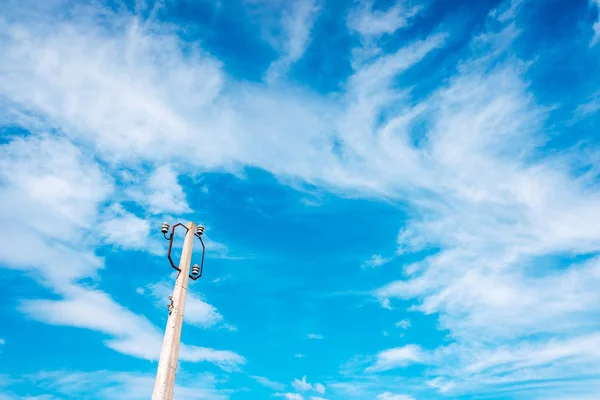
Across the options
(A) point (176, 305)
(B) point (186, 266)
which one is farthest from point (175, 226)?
(A) point (176, 305)

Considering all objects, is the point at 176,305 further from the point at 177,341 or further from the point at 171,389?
the point at 171,389

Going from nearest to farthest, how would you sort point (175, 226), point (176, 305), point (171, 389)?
point (171, 389), point (176, 305), point (175, 226)

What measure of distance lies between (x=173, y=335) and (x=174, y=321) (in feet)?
1.28

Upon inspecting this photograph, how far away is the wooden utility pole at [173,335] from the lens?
11.2m

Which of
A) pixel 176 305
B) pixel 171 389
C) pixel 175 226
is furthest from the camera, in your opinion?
pixel 175 226

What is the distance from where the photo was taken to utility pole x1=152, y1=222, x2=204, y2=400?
1120 cm

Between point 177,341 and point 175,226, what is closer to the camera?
point 177,341

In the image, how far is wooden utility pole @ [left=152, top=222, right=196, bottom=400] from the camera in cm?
1116

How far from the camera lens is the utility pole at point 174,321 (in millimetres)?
11195

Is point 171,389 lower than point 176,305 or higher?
lower

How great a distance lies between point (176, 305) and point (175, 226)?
2.68 meters

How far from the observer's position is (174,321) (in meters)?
12.0

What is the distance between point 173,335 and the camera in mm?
11836

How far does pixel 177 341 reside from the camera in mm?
11922
